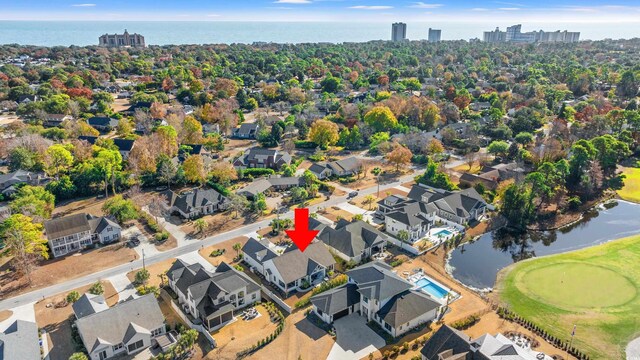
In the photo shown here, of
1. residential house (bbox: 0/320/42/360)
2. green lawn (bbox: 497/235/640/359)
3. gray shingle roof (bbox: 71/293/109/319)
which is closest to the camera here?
residential house (bbox: 0/320/42/360)

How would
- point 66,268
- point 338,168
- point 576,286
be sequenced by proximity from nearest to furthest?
point 576,286, point 66,268, point 338,168

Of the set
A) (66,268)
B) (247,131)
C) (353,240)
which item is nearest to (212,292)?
(353,240)

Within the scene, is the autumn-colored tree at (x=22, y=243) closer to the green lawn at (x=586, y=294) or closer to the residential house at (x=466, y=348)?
the residential house at (x=466, y=348)

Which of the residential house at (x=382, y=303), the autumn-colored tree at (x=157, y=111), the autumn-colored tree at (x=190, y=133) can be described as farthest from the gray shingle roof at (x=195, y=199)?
the autumn-colored tree at (x=157, y=111)

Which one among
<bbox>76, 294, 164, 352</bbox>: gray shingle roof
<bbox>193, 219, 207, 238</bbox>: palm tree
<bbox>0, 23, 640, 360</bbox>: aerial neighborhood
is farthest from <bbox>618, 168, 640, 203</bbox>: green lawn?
<bbox>76, 294, 164, 352</bbox>: gray shingle roof

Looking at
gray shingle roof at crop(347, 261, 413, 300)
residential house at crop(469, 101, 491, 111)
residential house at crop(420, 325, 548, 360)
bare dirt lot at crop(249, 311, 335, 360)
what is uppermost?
residential house at crop(469, 101, 491, 111)

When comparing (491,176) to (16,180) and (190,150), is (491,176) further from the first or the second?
(16,180)

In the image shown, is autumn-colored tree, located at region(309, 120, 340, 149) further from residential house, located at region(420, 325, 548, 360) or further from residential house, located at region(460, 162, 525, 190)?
residential house, located at region(420, 325, 548, 360)
